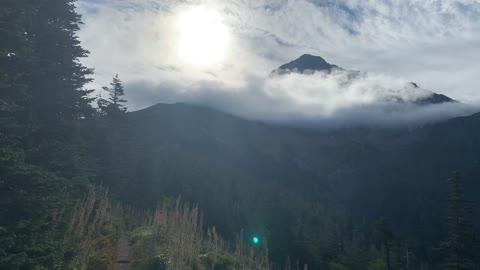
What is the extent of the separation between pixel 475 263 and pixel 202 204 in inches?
2250

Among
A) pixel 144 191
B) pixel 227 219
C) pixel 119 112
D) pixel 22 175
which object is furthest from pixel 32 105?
pixel 227 219

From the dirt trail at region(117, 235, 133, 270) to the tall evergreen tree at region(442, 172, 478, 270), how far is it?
22.4 metres

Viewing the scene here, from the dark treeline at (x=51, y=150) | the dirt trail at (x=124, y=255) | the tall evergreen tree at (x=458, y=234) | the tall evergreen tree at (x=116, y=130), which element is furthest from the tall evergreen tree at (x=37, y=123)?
the tall evergreen tree at (x=458, y=234)

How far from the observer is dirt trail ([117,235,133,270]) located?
14.3m

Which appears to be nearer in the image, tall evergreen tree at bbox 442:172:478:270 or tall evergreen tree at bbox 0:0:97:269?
Result: tall evergreen tree at bbox 0:0:97:269

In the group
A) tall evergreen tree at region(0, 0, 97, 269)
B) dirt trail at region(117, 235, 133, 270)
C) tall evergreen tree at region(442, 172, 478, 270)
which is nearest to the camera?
tall evergreen tree at region(0, 0, 97, 269)

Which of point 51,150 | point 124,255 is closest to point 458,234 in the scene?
point 124,255

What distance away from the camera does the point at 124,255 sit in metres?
16.5

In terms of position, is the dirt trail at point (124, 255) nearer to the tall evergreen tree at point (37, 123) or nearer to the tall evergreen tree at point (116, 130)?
the tall evergreen tree at point (37, 123)

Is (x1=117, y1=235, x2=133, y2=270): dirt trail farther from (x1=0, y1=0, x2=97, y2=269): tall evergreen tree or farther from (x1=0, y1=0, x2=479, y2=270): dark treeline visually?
(x1=0, y1=0, x2=97, y2=269): tall evergreen tree

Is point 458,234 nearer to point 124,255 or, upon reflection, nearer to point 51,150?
point 124,255

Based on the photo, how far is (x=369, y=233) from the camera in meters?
101

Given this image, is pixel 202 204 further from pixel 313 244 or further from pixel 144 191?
pixel 144 191

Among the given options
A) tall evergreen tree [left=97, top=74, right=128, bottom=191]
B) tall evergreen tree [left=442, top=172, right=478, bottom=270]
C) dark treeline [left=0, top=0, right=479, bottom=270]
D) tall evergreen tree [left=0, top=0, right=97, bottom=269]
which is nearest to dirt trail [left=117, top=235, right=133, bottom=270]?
dark treeline [left=0, top=0, right=479, bottom=270]
